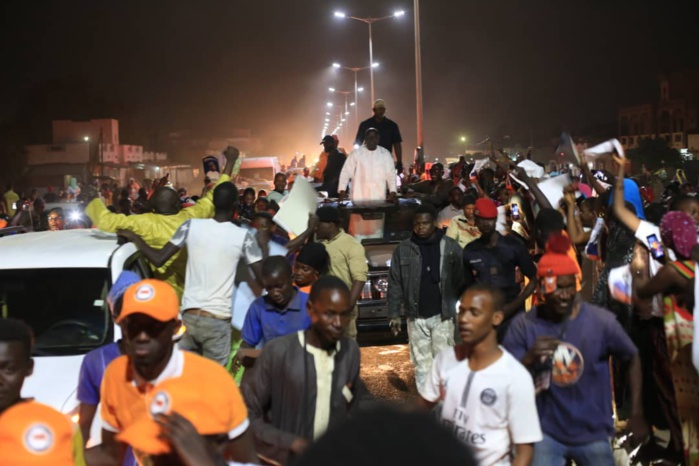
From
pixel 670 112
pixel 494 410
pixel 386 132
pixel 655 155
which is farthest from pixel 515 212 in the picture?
pixel 670 112

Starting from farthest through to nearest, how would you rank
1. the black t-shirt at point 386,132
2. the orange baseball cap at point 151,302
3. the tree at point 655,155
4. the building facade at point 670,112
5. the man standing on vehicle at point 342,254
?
the building facade at point 670,112, the tree at point 655,155, the black t-shirt at point 386,132, the man standing on vehicle at point 342,254, the orange baseball cap at point 151,302

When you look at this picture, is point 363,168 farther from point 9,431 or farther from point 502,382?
point 9,431

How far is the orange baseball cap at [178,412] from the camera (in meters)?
2.71

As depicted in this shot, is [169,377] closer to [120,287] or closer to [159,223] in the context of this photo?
[120,287]

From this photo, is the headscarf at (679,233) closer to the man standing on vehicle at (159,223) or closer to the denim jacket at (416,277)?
the denim jacket at (416,277)

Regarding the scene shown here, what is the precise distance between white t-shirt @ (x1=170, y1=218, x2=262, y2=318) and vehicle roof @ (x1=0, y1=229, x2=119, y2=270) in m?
0.57

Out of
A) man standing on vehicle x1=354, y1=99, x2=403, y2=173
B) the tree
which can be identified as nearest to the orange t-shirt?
man standing on vehicle x1=354, y1=99, x2=403, y2=173

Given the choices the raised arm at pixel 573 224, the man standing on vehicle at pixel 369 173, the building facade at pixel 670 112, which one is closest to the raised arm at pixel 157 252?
the raised arm at pixel 573 224

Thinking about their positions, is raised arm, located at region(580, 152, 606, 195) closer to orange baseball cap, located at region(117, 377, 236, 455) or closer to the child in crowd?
the child in crowd

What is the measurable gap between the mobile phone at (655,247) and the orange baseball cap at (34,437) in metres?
4.12

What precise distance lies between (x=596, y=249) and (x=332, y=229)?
91.7 inches

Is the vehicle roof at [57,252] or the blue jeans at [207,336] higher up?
the vehicle roof at [57,252]

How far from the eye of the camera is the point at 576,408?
4547mm

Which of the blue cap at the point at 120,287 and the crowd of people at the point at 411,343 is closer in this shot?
the crowd of people at the point at 411,343
